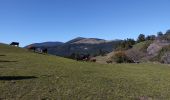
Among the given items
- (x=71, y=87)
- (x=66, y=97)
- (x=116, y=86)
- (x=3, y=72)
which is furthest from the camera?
(x=3, y=72)

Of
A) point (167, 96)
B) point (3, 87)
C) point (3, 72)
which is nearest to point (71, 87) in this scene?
point (3, 87)

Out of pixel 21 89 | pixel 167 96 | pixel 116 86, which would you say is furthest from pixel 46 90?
pixel 167 96

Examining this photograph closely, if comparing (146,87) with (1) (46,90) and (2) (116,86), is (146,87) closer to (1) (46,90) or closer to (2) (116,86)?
(2) (116,86)

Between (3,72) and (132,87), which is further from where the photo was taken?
(3,72)

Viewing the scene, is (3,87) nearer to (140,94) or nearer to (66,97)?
(66,97)

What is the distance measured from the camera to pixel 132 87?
104ft

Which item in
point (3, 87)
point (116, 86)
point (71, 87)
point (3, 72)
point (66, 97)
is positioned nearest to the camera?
point (66, 97)

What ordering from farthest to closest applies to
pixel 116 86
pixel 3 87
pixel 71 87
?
pixel 116 86 < pixel 71 87 < pixel 3 87

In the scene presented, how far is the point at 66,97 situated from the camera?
25312 mm

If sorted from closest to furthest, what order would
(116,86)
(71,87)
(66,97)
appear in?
1. (66,97)
2. (71,87)
3. (116,86)

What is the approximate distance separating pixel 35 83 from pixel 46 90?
2.87 meters

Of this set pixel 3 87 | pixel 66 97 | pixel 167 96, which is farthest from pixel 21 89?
pixel 167 96

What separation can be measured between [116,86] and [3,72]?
37.6 ft

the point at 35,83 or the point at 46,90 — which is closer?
the point at 46,90
